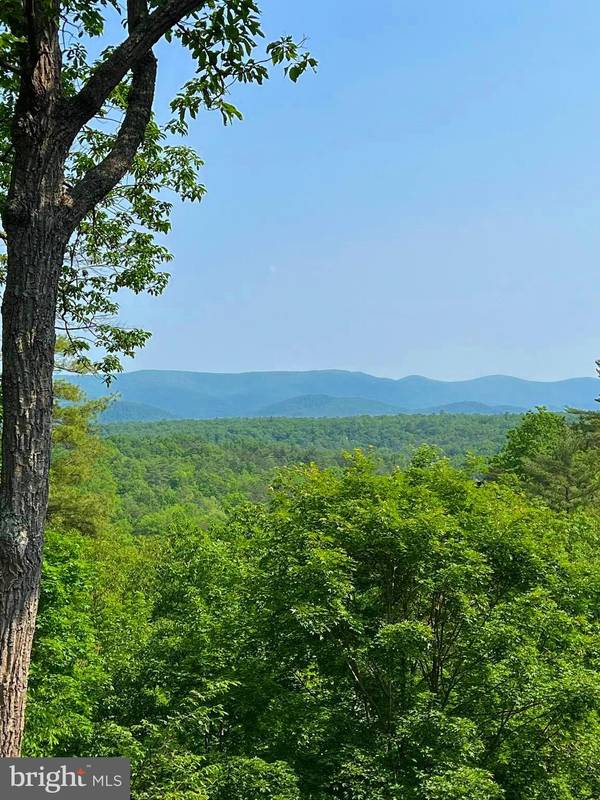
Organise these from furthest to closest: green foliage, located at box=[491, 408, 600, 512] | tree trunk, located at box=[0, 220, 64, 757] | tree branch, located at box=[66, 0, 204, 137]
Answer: green foliage, located at box=[491, 408, 600, 512], tree branch, located at box=[66, 0, 204, 137], tree trunk, located at box=[0, 220, 64, 757]

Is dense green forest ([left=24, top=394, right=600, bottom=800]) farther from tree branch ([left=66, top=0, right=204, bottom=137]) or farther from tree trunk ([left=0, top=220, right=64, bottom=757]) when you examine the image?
tree branch ([left=66, top=0, right=204, bottom=137])

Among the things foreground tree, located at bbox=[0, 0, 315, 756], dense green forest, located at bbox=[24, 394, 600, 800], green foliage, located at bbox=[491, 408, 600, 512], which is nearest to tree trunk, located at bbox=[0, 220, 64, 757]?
foreground tree, located at bbox=[0, 0, 315, 756]

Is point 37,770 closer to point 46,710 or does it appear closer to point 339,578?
point 339,578

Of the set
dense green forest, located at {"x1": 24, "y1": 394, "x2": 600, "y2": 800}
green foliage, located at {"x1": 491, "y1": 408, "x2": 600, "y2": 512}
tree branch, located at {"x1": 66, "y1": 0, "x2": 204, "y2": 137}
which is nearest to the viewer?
tree branch, located at {"x1": 66, "y1": 0, "x2": 204, "y2": 137}

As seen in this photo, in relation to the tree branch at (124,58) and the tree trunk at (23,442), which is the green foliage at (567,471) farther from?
the tree trunk at (23,442)

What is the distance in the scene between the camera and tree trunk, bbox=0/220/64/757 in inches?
123

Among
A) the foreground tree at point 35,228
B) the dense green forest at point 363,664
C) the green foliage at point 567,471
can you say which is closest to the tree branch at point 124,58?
the foreground tree at point 35,228

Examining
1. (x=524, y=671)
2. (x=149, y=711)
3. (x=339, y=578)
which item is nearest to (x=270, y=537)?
(x=339, y=578)

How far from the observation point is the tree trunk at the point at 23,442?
312cm

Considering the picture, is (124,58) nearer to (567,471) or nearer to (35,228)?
(35,228)

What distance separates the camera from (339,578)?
7.68 m

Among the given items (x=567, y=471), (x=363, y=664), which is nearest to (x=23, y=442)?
(x=363, y=664)

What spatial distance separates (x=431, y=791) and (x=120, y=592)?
60.1 feet

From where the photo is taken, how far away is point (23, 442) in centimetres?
324
